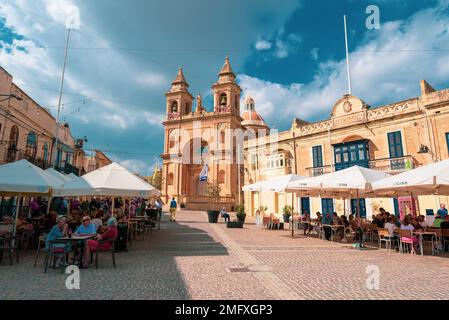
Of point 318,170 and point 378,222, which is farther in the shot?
point 318,170

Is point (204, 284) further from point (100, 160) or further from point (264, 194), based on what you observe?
point (100, 160)

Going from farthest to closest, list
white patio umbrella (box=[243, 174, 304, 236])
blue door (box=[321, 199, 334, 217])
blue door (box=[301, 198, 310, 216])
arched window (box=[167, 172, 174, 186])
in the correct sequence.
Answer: arched window (box=[167, 172, 174, 186]), blue door (box=[301, 198, 310, 216]), blue door (box=[321, 199, 334, 217]), white patio umbrella (box=[243, 174, 304, 236])

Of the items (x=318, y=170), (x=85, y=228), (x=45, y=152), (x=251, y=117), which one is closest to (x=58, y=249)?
(x=85, y=228)

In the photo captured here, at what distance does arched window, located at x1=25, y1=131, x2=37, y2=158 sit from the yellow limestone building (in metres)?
17.7

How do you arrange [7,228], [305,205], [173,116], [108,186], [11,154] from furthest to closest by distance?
[173,116]
[305,205]
[11,154]
[108,186]
[7,228]

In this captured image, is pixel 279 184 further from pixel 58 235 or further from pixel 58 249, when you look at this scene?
pixel 58 249

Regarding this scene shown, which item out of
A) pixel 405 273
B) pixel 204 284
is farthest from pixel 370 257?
pixel 204 284

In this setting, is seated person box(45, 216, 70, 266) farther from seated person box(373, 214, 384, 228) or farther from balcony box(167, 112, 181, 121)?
balcony box(167, 112, 181, 121)

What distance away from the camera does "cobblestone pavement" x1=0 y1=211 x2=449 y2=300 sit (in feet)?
14.7

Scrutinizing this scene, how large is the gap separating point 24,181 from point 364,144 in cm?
2026

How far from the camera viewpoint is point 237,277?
5551 mm

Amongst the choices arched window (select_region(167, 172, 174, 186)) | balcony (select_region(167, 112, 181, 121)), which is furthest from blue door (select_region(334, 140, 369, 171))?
balcony (select_region(167, 112, 181, 121))
